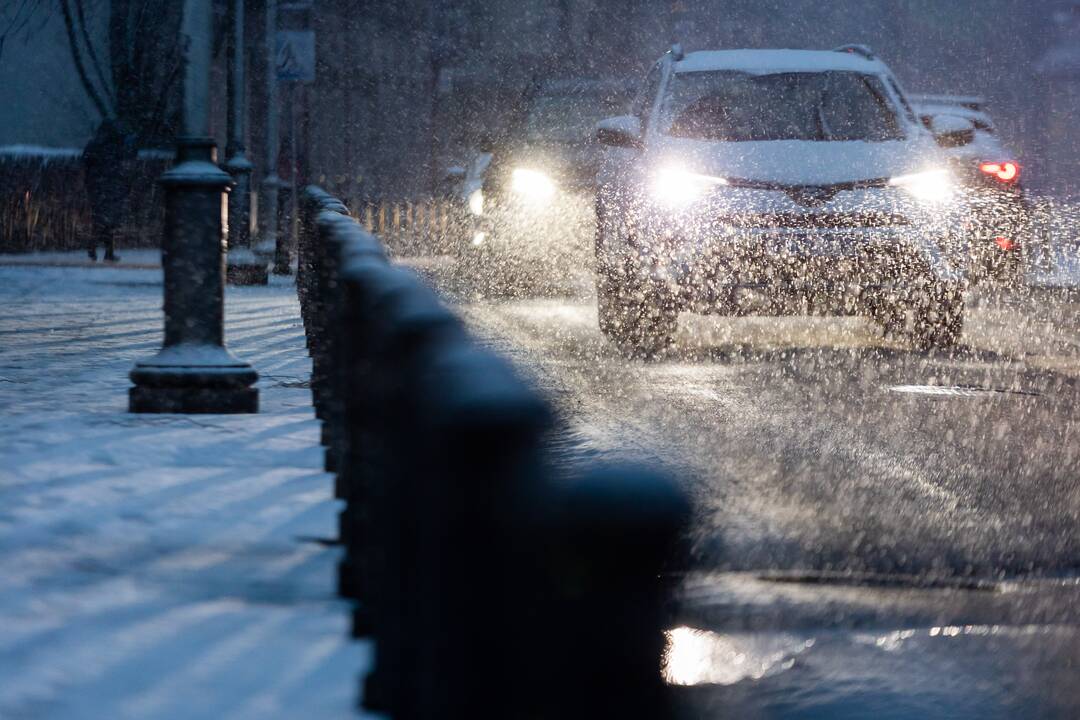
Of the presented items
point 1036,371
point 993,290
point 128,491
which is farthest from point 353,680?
point 993,290

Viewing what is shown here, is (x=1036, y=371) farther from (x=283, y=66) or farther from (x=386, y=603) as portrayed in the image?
(x=283, y=66)

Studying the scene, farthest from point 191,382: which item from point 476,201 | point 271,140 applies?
point 271,140

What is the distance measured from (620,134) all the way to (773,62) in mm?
1532

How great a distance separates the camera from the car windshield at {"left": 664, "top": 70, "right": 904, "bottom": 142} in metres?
11.4

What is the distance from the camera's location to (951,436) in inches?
281

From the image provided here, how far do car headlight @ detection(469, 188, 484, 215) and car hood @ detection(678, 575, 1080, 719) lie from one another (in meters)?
11.7

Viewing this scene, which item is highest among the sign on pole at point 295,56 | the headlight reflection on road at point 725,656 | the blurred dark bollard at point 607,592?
the sign on pole at point 295,56

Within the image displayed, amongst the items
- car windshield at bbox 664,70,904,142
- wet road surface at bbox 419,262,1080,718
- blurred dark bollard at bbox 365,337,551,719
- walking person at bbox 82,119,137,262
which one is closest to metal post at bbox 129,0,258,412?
wet road surface at bbox 419,262,1080,718

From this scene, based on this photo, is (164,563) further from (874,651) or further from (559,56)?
(559,56)

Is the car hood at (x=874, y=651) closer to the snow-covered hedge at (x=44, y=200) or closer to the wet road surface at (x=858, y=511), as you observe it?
the wet road surface at (x=858, y=511)

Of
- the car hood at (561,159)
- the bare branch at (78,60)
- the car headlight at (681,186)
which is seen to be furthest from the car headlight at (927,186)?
the bare branch at (78,60)

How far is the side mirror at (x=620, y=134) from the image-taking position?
11273 millimetres

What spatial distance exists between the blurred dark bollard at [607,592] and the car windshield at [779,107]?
9968mm

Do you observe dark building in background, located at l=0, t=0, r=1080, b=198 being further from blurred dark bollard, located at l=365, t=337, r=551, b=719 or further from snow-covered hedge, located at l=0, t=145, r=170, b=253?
blurred dark bollard, located at l=365, t=337, r=551, b=719
